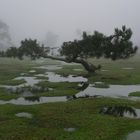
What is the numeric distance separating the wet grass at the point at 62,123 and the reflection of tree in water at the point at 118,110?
3.47 ft

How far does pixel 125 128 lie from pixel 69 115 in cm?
743

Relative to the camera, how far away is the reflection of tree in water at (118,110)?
37031 mm

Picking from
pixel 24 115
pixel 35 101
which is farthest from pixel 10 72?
pixel 24 115

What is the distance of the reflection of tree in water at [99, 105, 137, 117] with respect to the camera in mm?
37031

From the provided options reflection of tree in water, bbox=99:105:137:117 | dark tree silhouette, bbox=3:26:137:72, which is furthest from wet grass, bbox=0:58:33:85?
reflection of tree in water, bbox=99:105:137:117

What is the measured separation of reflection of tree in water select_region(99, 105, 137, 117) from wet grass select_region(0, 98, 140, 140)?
106cm

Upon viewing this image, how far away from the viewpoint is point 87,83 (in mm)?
66312

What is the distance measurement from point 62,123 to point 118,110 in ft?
32.1

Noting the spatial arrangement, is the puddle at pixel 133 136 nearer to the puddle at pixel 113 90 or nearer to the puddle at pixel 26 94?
the puddle at pixel 113 90

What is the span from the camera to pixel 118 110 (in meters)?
39.0

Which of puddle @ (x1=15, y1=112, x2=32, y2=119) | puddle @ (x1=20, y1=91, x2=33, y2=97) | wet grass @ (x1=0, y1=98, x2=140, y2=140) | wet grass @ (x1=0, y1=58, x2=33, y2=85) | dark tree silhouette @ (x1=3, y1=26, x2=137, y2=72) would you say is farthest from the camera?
dark tree silhouette @ (x1=3, y1=26, x2=137, y2=72)

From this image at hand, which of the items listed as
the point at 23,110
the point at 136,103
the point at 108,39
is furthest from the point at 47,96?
the point at 108,39

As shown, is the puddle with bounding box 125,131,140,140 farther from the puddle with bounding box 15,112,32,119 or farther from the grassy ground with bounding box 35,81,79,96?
the grassy ground with bounding box 35,81,79,96

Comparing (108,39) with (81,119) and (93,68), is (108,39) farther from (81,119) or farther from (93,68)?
(81,119)
